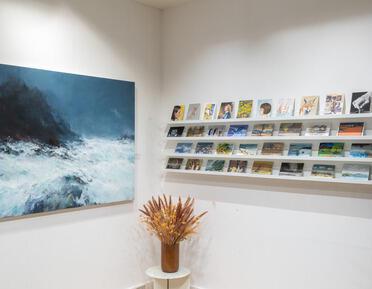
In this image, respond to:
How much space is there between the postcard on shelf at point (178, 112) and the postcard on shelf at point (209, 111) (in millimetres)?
245

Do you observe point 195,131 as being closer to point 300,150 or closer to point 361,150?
point 300,150

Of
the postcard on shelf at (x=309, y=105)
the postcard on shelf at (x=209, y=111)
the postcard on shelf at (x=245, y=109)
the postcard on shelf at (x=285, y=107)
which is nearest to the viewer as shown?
the postcard on shelf at (x=309, y=105)

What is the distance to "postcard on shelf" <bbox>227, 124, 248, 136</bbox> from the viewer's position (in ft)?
10.7

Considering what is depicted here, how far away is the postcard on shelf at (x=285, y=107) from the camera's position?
299cm

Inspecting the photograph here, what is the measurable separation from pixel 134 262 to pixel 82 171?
1.00 meters

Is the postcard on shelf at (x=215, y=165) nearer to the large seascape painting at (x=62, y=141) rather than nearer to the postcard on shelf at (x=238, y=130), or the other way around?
the postcard on shelf at (x=238, y=130)

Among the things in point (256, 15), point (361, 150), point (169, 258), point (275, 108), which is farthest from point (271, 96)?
point (169, 258)

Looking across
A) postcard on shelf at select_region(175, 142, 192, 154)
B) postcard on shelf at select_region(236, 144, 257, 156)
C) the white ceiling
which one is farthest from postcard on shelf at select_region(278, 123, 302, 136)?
the white ceiling

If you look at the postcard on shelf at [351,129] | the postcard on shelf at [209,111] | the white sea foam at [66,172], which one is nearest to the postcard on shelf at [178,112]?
the postcard on shelf at [209,111]

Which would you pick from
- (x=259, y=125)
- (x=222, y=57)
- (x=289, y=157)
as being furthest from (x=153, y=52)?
(x=289, y=157)

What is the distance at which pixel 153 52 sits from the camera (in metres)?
3.81

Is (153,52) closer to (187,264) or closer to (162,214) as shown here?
(162,214)

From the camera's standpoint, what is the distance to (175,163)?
3.68 metres

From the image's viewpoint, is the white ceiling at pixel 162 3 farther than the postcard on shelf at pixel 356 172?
Yes
